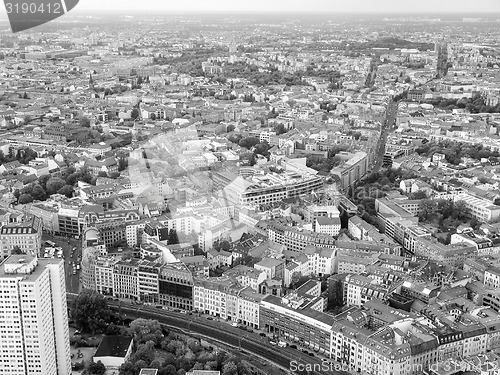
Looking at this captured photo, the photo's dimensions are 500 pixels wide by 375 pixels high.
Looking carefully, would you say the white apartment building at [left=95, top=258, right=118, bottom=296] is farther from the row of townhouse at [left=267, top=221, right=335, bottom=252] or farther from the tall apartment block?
the row of townhouse at [left=267, top=221, right=335, bottom=252]

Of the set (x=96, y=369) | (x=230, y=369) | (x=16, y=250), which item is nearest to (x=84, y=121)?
(x=16, y=250)

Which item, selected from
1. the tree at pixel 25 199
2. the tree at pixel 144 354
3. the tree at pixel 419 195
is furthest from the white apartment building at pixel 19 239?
the tree at pixel 419 195

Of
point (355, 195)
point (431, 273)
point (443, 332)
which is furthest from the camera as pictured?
point (355, 195)

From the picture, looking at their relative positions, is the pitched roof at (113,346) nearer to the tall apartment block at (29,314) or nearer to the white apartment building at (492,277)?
the tall apartment block at (29,314)

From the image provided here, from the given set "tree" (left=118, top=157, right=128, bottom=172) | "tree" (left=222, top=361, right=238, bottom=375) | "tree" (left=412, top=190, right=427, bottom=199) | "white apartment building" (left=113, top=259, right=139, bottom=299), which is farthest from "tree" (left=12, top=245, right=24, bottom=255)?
"tree" (left=412, top=190, right=427, bottom=199)

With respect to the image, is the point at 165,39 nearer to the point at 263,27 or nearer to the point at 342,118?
the point at 263,27

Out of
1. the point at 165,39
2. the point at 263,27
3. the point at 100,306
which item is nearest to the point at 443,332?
the point at 100,306
